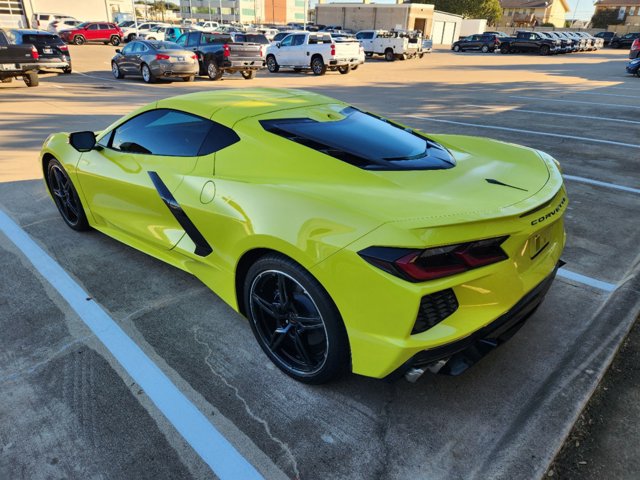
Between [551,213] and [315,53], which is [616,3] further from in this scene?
[551,213]

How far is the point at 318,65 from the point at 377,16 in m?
45.2

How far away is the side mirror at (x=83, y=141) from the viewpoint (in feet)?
12.0

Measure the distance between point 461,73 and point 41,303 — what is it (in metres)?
22.3

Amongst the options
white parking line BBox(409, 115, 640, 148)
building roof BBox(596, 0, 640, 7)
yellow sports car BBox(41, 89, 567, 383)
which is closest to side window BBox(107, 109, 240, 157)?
yellow sports car BBox(41, 89, 567, 383)

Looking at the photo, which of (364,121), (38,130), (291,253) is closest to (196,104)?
(364,121)

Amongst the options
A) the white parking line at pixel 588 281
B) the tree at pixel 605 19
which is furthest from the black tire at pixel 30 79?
the tree at pixel 605 19

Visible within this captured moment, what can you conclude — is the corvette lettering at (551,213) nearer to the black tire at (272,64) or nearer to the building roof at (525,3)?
the black tire at (272,64)

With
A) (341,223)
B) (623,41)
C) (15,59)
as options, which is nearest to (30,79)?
(15,59)

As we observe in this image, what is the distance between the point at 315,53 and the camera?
2066 cm

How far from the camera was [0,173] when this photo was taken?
20.3ft

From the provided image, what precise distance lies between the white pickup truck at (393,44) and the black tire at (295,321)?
3116cm

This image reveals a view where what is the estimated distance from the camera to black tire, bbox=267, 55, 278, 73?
22.3 metres

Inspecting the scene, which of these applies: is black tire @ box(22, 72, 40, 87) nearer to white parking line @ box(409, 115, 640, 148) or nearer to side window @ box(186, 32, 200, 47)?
side window @ box(186, 32, 200, 47)

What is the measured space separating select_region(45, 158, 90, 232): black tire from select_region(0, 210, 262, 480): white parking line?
0.48 metres
